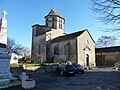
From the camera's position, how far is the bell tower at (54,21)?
50500 mm

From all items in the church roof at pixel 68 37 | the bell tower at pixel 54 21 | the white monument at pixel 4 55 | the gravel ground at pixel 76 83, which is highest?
the bell tower at pixel 54 21

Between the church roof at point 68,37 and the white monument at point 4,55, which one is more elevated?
the church roof at point 68,37

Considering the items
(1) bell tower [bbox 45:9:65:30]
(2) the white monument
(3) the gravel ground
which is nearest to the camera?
(3) the gravel ground

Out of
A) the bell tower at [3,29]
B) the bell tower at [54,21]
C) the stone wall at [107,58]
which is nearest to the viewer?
the bell tower at [3,29]

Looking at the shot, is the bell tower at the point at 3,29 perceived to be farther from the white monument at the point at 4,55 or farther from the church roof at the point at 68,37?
the church roof at the point at 68,37

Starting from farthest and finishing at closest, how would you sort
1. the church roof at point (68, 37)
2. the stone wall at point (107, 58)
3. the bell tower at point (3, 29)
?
1. the stone wall at point (107, 58)
2. the church roof at point (68, 37)
3. the bell tower at point (3, 29)

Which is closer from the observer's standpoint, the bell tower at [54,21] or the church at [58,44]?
the church at [58,44]

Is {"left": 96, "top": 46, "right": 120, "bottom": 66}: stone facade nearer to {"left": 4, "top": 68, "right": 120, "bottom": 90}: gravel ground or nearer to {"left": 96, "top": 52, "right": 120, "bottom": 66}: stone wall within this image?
{"left": 96, "top": 52, "right": 120, "bottom": 66}: stone wall

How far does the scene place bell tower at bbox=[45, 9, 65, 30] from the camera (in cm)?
5050

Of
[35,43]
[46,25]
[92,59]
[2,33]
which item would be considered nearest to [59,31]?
[46,25]

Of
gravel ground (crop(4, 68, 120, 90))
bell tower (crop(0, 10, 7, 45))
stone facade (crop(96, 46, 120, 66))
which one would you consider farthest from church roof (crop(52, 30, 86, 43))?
bell tower (crop(0, 10, 7, 45))

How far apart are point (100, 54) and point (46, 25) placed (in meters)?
17.2

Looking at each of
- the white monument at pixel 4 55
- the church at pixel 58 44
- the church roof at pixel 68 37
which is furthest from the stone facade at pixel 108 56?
the white monument at pixel 4 55

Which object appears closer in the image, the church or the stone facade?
the church
